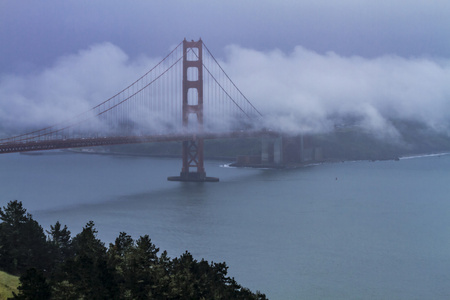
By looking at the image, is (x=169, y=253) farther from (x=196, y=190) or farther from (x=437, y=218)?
(x=196, y=190)

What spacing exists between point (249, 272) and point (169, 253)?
90.8 inches

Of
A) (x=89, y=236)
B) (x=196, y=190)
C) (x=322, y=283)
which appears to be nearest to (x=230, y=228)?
(x=322, y=283)

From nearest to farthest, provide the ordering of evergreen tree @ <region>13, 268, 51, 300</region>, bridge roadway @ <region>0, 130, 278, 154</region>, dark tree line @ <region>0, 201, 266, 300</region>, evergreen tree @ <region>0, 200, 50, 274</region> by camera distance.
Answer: evergreen tree @ <region>13, 268, 51, 300</region>
dark tree line @ <region>0, 201, 266, 300</region>
evergreen tree @ <region>0, 200, 50, 274</region>
bridge roadway @ <region>0, 130, 278, 154</region>

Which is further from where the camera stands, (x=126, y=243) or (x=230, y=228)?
(x=230, y=228)

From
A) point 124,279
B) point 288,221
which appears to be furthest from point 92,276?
point 288,221

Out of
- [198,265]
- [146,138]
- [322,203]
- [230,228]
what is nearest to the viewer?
[198,265]

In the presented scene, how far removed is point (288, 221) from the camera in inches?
773

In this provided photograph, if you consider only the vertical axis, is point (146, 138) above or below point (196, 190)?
above

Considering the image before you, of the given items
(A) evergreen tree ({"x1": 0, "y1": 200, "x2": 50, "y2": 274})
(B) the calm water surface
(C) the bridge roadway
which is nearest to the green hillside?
(A) evergreen tree ({"x1": 0, "y1": 200, "x2": 50, "y2": 274})

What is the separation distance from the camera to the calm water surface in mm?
13070

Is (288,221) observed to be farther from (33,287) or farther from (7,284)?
(33,287)

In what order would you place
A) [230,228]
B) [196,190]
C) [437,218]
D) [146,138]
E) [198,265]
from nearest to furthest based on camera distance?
[198,265], [230,228], [437,218], [196,190], [146,138]

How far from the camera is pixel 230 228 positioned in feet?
60.2

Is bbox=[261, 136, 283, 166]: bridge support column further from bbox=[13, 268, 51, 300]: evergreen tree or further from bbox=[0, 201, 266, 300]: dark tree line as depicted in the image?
bbox=[13, 268, 51, 300]: evergreen tree
